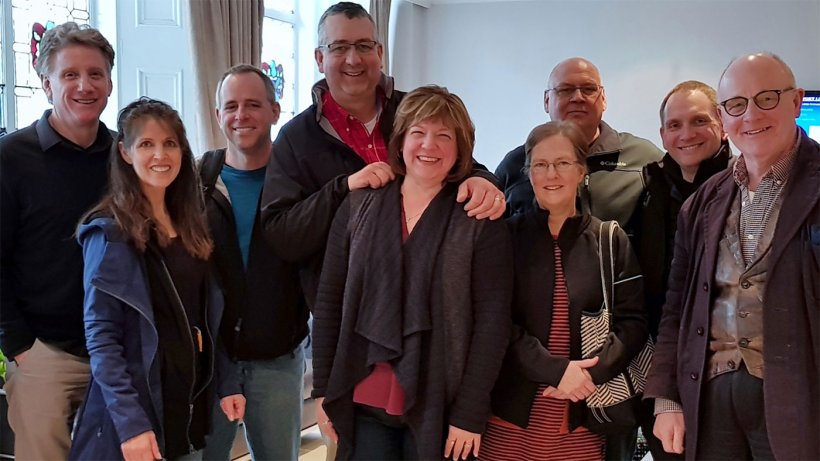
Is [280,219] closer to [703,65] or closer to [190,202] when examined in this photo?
[190,202]

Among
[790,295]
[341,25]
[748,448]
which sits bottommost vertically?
[748,448]

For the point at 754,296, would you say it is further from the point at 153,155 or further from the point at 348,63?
the point at 153,155

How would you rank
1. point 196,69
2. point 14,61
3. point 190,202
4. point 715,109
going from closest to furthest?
point 190,202, point 715,109, point 14,61, point 196,69

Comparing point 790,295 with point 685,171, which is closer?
point 790,295

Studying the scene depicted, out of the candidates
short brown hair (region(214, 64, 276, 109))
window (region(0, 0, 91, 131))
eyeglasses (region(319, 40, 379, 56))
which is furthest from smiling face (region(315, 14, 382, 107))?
window (region(0, 0, 91, 131))

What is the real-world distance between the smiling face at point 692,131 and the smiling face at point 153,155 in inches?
56.1

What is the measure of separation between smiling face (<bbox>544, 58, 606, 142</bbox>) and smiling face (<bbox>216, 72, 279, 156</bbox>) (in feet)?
3.14

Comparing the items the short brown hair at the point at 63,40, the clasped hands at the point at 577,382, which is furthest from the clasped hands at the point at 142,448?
the short brown hair at the point at 63,40

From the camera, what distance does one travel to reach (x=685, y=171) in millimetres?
2123

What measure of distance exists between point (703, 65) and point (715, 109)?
4.35 meters

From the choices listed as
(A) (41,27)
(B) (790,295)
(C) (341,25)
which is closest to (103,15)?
(A) (41,27)

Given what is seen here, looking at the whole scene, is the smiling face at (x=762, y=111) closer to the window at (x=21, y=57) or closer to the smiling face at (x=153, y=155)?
the smiling face at (x=153, y=155)

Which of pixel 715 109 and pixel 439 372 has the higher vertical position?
pixel 715 109

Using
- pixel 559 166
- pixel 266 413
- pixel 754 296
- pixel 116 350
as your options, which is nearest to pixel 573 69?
pixel 559 166
